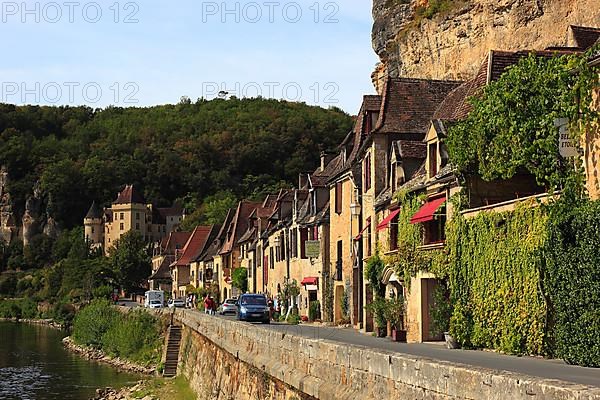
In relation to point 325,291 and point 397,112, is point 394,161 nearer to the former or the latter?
point 397,112

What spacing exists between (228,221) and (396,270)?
58.0 metres

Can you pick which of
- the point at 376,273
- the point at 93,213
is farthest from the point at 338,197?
the point at 93,213

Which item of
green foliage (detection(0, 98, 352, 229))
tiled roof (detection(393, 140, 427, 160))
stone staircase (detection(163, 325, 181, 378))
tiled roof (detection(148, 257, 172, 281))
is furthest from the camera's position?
green foliage (detection(0, 98, 352, 229))

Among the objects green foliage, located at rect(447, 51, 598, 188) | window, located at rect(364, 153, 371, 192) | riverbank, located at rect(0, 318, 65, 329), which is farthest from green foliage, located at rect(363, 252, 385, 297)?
riverbank, located at rect(0, 318, 65, 329)

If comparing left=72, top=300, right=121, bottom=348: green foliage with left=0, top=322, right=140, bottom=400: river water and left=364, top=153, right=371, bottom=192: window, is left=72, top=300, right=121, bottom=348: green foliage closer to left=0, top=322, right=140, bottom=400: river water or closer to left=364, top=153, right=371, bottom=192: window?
left=0, top=322, right=140, bottom=400: river water

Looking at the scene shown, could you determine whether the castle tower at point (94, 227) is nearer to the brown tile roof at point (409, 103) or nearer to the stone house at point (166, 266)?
the stone house at point (166, 266)

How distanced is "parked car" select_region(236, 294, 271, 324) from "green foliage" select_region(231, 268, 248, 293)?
95.0ft

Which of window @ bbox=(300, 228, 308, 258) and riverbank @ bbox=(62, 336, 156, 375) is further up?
window @ bbox=(300, 228, 308, 258)

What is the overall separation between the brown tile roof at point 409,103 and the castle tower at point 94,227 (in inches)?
6220

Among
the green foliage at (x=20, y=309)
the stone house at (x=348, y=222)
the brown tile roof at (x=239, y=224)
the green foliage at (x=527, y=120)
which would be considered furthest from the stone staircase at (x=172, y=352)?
the green foliage at (x=20, y=309)

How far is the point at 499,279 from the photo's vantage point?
78.1ft

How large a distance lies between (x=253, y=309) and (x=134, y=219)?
139684 millimetres

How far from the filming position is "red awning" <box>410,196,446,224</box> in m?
28.1

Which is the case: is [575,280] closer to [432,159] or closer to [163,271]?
[432,159]
